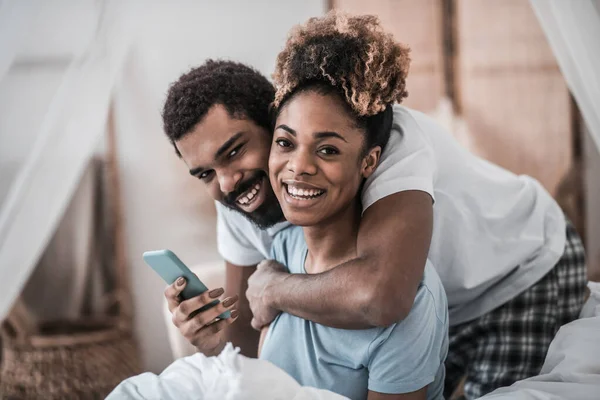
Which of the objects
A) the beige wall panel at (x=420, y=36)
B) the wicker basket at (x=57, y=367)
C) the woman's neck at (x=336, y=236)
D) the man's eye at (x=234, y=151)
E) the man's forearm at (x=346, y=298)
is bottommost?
the wicker basket at (x=57, y=367)

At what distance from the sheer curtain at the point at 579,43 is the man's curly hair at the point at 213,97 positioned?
65cm

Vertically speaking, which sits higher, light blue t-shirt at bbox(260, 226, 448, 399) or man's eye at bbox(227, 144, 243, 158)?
man's eye at bbox(227, 144, 243, 158)

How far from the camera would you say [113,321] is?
336cm

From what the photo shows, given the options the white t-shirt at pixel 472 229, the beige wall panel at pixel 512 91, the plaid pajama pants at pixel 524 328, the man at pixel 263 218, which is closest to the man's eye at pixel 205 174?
the man at pixel 263 218

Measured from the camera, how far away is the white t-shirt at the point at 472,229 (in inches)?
55.5

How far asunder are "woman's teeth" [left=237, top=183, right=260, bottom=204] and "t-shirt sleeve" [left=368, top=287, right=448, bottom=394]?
0.38 metres

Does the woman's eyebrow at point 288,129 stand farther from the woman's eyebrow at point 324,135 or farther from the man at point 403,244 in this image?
the man at point 403,244

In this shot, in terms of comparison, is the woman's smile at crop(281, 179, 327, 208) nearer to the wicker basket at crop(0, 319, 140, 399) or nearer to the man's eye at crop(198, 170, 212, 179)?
the man's eye at crop(198, 170, 212, 179)

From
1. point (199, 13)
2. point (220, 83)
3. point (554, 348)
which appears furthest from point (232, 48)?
point (554, 348)

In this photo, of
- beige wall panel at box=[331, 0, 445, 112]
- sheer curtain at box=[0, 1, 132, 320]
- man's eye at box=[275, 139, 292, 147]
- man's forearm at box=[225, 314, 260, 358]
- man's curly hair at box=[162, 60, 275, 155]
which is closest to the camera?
man's eye at box=[275, 139, 292, 147]

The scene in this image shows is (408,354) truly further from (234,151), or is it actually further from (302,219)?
(234,151)

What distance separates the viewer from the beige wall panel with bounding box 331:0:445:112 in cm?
315

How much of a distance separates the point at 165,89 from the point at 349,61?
93.9 inches

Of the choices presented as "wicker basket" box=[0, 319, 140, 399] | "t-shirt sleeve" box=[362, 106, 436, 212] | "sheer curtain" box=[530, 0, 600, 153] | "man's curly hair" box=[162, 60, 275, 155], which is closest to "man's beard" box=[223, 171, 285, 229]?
"man's curly hair" box=[162, 60, 275, 155]
